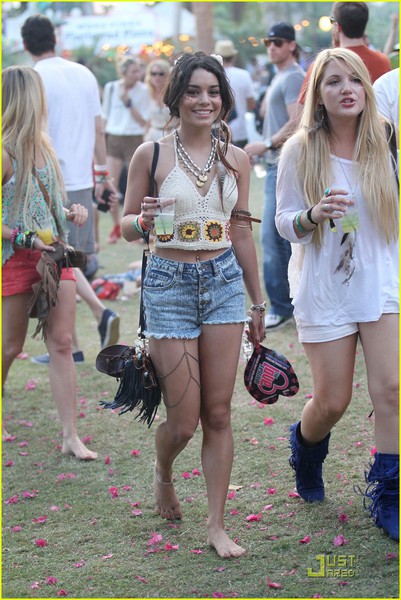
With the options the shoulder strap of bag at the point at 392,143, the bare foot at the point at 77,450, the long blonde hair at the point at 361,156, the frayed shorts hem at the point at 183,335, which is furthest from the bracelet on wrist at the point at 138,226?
the bare foot at the point at 77,450

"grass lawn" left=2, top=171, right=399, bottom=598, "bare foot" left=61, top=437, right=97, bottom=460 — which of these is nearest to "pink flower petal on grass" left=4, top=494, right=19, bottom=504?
"grass lawn" left=2, top=171, right=399, bottom=598

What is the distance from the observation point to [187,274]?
4.08 meters

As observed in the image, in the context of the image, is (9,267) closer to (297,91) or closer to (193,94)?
(193,94)

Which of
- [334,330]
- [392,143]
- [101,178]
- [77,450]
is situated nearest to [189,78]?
[392,143]

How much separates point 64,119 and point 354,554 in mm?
4371

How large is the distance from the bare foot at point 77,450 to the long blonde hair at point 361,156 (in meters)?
2.18

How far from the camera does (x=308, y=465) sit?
461 centimetres

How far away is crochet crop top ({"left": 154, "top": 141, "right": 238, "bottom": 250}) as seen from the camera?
4.07 m

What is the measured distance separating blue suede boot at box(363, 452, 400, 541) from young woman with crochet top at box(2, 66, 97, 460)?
201cm

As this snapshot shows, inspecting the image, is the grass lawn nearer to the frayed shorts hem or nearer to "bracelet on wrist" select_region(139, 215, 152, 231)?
the frayed shorts hem

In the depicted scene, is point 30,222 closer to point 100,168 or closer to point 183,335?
point 183,335

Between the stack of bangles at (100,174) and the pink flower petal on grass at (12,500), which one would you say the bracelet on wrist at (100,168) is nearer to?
the stack of bangles at (100,174)

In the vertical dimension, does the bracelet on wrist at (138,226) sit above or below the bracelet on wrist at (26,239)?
above

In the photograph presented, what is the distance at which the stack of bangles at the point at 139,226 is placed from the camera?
13.3 ft
